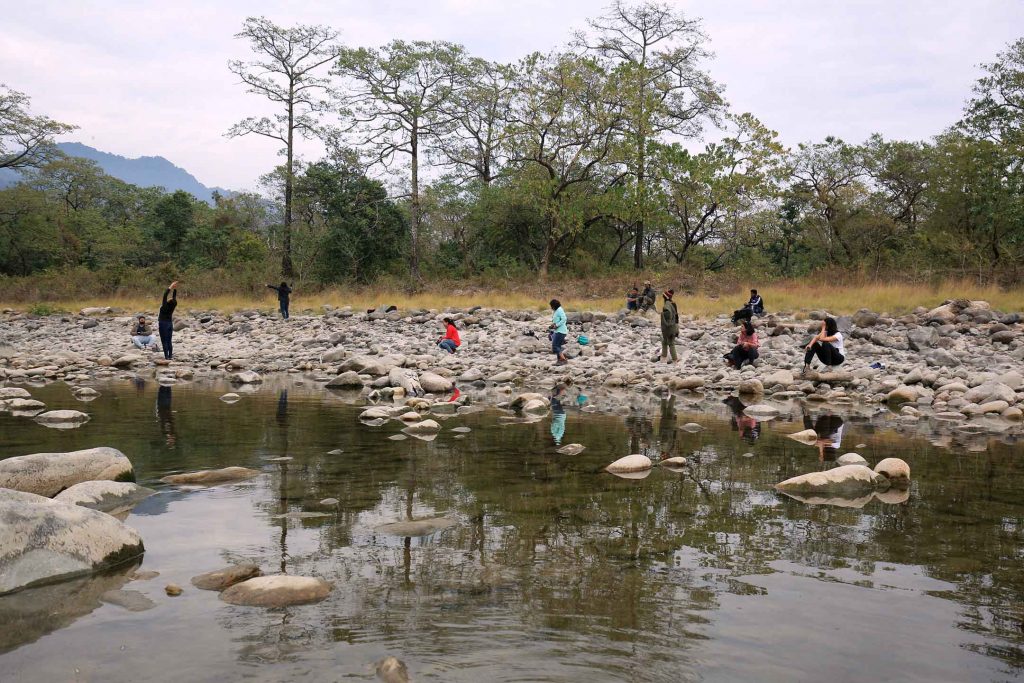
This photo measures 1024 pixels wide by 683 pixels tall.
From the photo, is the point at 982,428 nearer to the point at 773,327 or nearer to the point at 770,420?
the point at 770,420

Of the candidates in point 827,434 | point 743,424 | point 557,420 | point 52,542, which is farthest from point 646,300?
point 52,542

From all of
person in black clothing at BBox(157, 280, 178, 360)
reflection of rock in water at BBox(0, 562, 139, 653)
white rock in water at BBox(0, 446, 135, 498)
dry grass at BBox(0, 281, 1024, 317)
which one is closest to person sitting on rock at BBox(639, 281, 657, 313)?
dry grass at BBox(0, 281, 1024, 317)

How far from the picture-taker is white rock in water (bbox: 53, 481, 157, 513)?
5.20 meters

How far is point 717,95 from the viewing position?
34125mm

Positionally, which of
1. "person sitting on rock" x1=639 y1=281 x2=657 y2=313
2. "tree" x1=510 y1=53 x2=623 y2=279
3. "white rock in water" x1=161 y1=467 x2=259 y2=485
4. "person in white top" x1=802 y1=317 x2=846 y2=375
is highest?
"tree" x1=510 y1=53 x2=623 y2=279

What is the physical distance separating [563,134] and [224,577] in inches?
1199

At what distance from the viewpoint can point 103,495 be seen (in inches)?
210

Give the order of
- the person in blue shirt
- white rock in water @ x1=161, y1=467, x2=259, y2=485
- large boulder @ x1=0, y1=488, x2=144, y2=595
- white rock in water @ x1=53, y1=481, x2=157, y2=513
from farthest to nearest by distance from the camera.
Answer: the person in blue shirt, white rock in water @ x1=161, y1=467, x2=259, y2=485, white rock in water @ x1=53, y1=481, x2=157, y2=513, large boulder @ x1=0, y1=488, x2=144, y2=595

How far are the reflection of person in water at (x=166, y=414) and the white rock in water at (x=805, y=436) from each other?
7.02 m

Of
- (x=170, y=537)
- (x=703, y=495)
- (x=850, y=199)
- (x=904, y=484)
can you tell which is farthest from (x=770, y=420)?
(x=850, y=199)

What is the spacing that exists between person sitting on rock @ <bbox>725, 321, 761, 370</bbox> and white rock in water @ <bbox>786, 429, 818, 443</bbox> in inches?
251

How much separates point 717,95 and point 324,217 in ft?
65.1

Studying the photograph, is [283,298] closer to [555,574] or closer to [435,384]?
[435,384]

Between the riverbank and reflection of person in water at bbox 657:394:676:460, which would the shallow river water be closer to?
reflection of person in water at bbox 657:394:676:460
